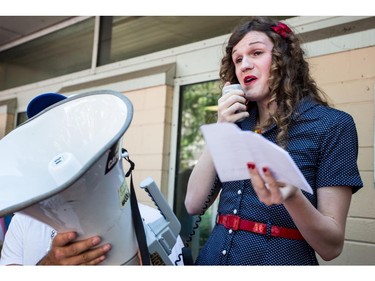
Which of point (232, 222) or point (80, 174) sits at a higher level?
point (80, 174)

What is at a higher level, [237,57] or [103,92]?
[237,57]

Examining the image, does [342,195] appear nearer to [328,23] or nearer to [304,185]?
[304,185]

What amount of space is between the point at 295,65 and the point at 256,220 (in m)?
0.59

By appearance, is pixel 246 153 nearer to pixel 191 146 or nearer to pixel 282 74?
pixel 282 74

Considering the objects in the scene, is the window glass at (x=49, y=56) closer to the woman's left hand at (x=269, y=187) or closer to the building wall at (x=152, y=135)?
the building wall at (x=152, y=135)

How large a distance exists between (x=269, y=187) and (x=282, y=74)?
598 mm

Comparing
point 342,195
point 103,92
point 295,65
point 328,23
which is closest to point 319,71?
point 328,23

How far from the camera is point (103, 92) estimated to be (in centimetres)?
104

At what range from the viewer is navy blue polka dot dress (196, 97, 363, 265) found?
108 centimetres

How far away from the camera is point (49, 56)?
4523 millimetres

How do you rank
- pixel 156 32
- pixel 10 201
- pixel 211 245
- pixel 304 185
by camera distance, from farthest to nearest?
pixel 156 32 < pixel 211 245 < pixel 10 201 < pixel 304 185

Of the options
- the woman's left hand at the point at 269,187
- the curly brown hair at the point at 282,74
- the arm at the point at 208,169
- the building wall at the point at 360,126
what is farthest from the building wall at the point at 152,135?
the woman's left hand at the point at 269,187

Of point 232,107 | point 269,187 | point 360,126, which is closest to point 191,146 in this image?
point 360,126

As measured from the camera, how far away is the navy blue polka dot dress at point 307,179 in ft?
3.56
